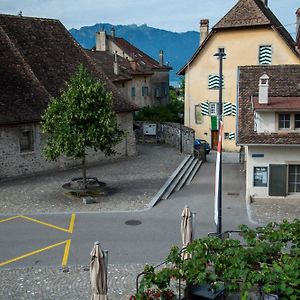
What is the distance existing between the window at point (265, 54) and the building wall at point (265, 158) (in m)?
18.0

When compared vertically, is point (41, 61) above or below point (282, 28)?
below

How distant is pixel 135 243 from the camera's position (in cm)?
1731

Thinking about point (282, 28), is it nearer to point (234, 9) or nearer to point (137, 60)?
point (234, 9)

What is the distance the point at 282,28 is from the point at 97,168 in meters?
22.1

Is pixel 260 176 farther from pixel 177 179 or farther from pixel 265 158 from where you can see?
pixel 177 179

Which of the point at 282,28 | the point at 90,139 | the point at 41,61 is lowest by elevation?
the point at 90,139

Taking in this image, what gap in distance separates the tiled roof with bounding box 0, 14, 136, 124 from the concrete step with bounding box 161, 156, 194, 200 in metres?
5.50

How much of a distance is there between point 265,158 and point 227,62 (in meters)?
19.1

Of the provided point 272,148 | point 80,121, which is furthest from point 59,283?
point 272,148

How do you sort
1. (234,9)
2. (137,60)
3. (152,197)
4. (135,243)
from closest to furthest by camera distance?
(135,243) → (152,197) → (234,9) → (137,60)

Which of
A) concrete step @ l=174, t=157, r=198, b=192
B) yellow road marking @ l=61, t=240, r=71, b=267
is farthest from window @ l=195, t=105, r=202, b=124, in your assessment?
yellow road marking @ l=61, t=240, r=71, b=267

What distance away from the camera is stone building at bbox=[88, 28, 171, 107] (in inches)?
1929

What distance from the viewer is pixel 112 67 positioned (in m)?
48.9

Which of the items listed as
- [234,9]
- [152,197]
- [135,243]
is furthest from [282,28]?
[135,243]
